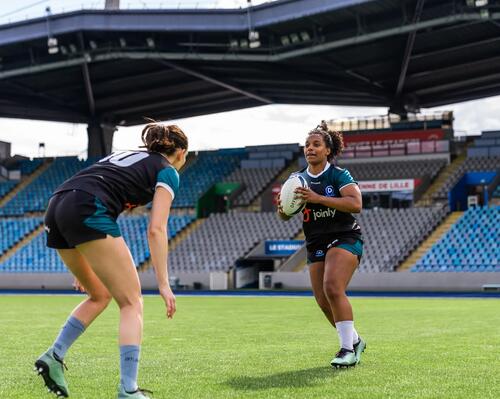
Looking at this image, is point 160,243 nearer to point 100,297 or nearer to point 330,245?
point 100,297

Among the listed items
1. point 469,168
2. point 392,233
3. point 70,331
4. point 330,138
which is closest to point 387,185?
point 469,168

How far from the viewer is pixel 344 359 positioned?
7.40m

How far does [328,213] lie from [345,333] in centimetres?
120

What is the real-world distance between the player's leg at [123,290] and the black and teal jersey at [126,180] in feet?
0.97

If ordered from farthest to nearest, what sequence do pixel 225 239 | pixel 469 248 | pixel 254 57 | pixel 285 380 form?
1. pixel 225 239
2. pixel 254 57
3. pixel 469 248
4. pixel 285 380

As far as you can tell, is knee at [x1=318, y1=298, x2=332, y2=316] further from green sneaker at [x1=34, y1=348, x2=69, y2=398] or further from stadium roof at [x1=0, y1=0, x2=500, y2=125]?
stadium roof at [x1=0, y1=0, x2=500, y2=125]

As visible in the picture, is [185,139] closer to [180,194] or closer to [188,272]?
[188,272]

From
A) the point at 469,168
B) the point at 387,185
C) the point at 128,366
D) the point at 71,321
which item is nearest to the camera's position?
the point at 128,366

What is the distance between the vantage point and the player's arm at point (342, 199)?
24.8 ft

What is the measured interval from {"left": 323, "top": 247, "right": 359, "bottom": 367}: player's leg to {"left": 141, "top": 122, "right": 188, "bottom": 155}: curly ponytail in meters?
2.51

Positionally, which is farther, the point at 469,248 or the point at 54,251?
the point at 54,251

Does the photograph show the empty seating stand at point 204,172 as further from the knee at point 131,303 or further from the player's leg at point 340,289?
the knee at point 131,303

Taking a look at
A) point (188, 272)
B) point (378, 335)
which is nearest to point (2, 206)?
point (188, 272)

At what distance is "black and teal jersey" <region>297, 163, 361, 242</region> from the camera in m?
8.03
